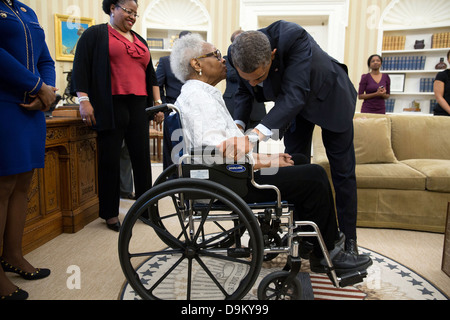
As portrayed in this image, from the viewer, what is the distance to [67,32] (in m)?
5.32

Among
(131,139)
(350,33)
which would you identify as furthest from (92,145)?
(350,33)

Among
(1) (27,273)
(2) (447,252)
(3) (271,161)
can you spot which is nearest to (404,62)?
(2) (447,252)

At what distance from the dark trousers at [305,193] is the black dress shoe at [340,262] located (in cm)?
12

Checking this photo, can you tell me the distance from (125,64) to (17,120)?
38.4 inches

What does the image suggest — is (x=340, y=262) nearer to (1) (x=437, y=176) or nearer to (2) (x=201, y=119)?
(2) (x=201, y=119)

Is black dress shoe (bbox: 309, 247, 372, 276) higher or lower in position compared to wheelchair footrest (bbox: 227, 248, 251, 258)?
lower

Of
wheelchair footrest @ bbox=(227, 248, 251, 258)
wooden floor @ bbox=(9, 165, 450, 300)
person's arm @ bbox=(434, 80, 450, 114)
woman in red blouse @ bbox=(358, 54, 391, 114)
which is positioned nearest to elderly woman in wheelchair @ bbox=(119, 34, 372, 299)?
wheelchair footrest @ bbox=(227, 248, 251, 258)

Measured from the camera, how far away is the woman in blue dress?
1.40 meters

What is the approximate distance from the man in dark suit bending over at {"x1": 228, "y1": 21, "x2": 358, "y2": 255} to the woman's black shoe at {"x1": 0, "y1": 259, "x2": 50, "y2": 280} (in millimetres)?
1168

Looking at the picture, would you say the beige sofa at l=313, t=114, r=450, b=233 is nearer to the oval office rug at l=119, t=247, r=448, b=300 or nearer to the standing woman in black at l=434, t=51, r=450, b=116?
the oval office rug at l=119, t=247, r=448, b=300

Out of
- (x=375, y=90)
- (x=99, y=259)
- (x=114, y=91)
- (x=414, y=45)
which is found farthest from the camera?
(x=414, y=45)

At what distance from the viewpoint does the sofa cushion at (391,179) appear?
2.39m

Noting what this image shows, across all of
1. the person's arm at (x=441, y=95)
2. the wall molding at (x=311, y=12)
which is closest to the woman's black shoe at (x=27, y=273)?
the person's arm at (x=441, y=95)
